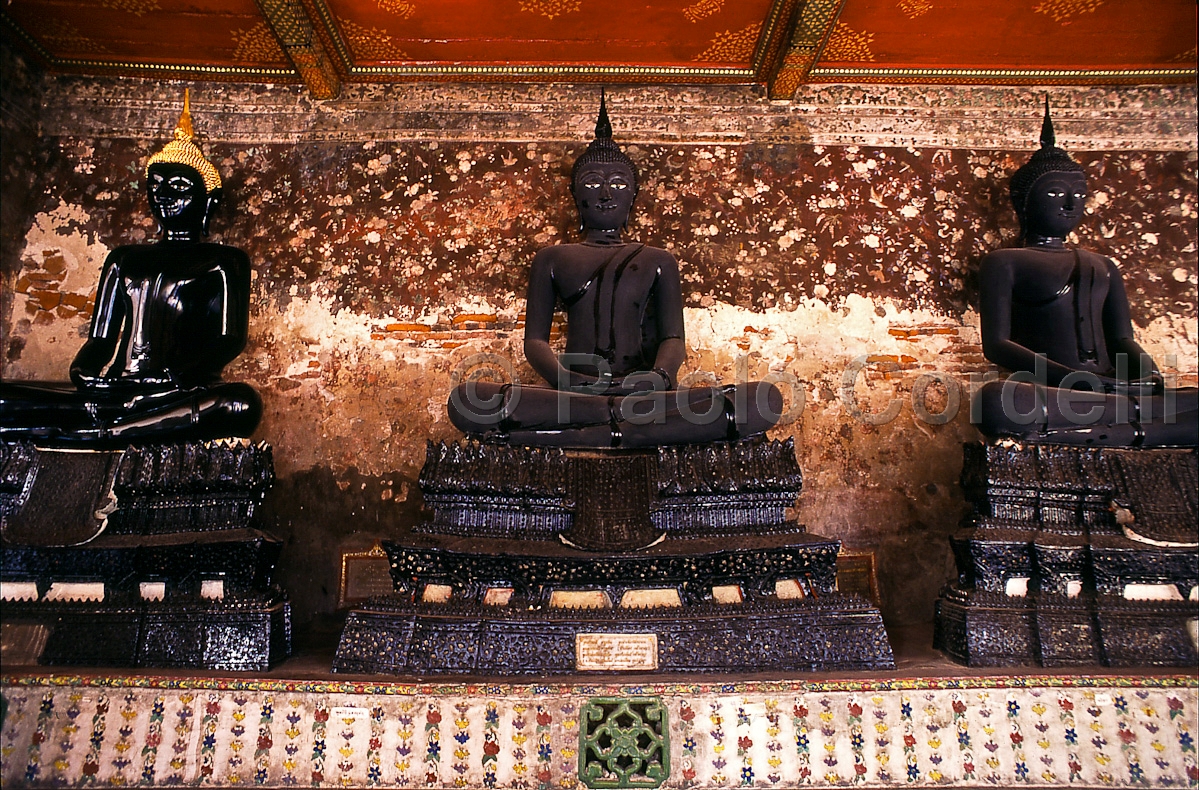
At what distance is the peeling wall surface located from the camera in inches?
174

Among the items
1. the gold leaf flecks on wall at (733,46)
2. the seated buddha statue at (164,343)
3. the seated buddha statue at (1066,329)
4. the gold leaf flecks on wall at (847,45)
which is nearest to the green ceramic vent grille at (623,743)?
the seated buddha statue at (1066,329)

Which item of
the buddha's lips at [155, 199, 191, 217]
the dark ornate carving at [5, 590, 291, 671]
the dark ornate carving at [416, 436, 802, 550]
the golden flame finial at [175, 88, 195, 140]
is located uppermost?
the golden flame finial at [175, 88, 195, 140]

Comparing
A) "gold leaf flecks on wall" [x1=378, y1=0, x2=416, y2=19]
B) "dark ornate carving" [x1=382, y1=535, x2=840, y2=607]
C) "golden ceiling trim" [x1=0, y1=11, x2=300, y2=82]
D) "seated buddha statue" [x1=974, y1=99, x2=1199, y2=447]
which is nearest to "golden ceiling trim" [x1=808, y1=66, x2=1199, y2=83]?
"seated buddha statue" [x1=974, y1=99, x2=1199, y2=447]

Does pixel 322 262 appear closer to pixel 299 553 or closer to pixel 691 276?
pixel 299 553

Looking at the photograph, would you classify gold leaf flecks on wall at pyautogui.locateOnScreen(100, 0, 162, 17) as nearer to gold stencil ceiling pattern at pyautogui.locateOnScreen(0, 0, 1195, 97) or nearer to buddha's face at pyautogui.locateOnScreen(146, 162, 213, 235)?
gold stencil ceiling pattern at pyautogui.locateOnScreen(0, 0, 1195, 97)

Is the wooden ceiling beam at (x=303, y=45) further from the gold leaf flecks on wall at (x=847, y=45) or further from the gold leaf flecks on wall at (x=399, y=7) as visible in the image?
the gold leaf flecks on wall at (x=847, y=45)

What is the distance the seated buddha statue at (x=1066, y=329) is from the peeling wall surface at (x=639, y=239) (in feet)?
1.09

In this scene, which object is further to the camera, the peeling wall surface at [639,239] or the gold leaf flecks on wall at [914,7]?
the peeling wall surface at [639,239]

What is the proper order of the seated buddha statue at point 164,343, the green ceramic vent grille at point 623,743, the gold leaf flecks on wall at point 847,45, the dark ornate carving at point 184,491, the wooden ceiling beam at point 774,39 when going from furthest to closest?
the gold leaf flecks on wall at point 847,45 → the wooden ceiling beam at point 774,39 → the seated buddha statue at point 164,343 → the dark ornate carving at point 184,491 → the green ceramic vent grille at point 623,743

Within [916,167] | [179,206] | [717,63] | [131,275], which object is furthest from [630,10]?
[131,275]

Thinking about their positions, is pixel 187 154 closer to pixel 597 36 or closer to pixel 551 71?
pixel 551 71

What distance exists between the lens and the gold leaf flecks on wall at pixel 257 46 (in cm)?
455

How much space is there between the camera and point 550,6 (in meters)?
4.36

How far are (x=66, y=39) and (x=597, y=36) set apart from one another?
3097 millimetres
